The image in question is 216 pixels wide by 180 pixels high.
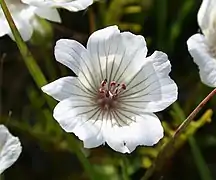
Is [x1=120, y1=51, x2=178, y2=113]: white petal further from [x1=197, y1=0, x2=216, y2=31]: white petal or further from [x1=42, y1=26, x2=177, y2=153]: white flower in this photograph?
[x1=197, y1=0, x2=216, y2=31]: white petal

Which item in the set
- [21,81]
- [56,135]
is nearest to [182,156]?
[56,135]

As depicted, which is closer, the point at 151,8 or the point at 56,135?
the point at 56,135

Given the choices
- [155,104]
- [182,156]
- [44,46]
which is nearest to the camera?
[155,104]

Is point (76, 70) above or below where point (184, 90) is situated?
above

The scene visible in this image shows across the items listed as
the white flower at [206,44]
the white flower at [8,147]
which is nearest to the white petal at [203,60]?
the white flower at [206,44]

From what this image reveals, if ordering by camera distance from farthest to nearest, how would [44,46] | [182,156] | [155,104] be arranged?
[182,156] → [44,46] → [155,104]

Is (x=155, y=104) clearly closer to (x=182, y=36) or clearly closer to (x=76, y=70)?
(x=76, y=70)

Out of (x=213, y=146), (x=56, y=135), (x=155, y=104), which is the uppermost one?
(x=155, y=104)

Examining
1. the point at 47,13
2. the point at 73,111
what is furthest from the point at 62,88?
the point at 47,13
